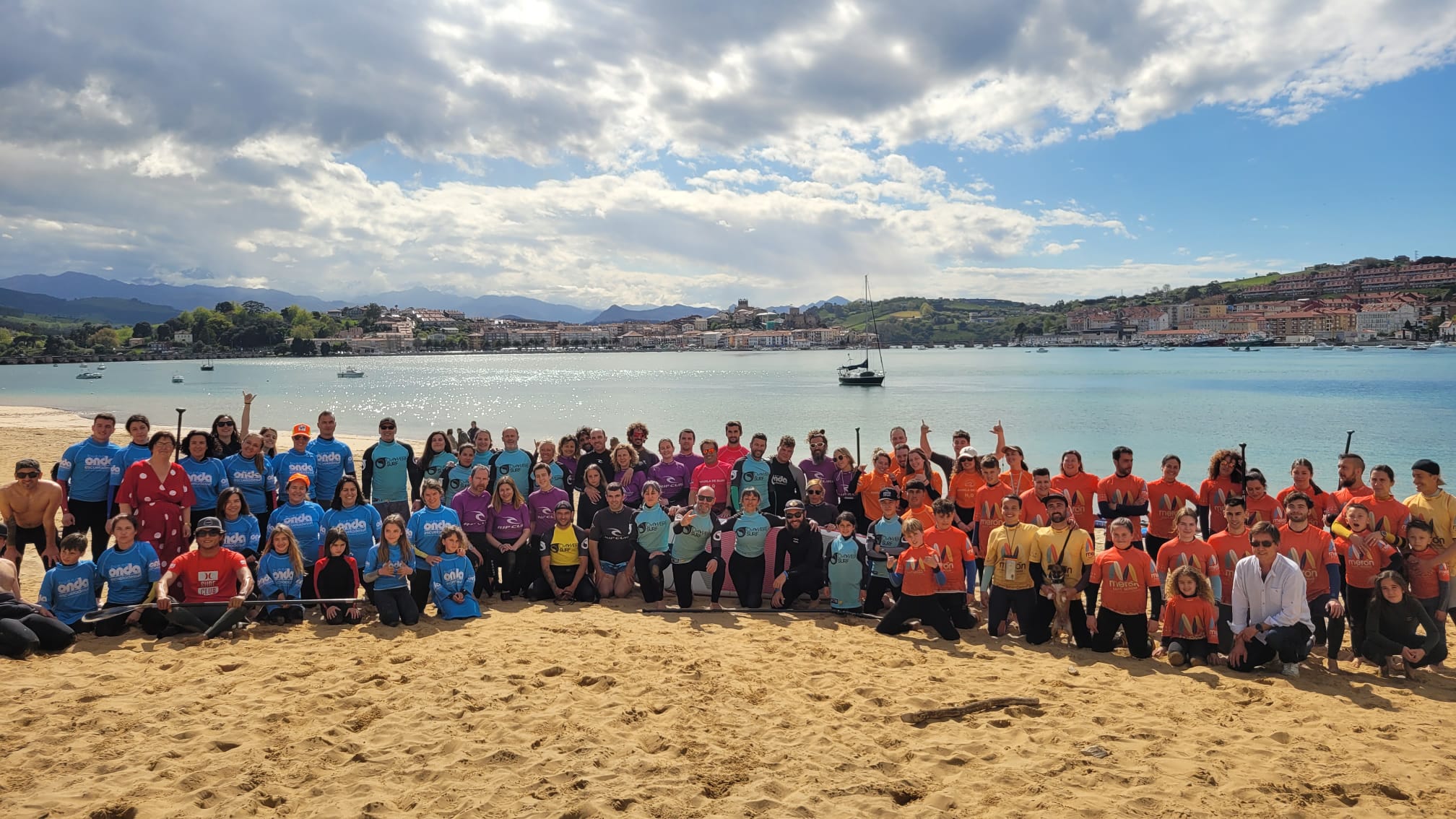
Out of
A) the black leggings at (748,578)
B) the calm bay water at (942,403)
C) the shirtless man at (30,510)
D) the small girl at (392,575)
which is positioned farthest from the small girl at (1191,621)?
the calm bay water at (942,403)

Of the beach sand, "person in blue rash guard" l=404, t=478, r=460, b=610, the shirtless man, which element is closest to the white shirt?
the beach sand

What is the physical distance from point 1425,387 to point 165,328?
18693 cm

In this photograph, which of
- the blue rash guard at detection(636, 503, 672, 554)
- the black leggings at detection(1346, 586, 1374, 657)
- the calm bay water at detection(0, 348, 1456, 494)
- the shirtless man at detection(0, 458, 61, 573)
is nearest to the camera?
the black leggings at detection(1346, 586, 1374, 657)

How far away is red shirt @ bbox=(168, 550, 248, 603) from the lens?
20.9 ft

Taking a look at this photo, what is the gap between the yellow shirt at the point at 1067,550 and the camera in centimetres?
639

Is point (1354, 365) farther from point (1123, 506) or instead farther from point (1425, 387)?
point (1123, 506)

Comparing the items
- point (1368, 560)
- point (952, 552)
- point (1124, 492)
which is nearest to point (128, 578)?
point (952, 552)

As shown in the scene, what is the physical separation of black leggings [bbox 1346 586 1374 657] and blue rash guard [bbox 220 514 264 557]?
9183mm

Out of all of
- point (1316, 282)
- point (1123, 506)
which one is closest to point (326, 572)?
point (1123, 506)

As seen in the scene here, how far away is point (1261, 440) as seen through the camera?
27.2 m

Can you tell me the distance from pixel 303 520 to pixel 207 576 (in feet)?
2.86

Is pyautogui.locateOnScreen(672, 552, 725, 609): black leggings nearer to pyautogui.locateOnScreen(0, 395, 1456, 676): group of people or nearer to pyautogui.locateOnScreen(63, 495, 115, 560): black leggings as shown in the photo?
pyautogui.locateOnScreen(0, 395, 1456, 676): group of people

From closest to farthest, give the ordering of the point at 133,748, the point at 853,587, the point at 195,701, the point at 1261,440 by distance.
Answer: the point at 133,748, the point at 195,701, the point at 853,587, the point at 1261,440

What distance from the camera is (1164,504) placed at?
292 inches
